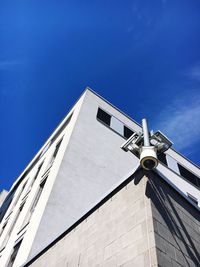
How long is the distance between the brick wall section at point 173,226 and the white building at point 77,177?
280mm

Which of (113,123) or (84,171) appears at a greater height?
(113,123)

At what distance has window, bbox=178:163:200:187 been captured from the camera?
22922 millimetres

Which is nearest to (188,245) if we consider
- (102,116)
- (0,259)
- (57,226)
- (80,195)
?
(57,226)

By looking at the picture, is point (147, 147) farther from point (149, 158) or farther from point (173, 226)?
point (173, 226)

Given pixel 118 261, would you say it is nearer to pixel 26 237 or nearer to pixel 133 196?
pixel 133 196

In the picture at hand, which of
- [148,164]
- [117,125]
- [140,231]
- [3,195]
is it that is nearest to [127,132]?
[117,125]

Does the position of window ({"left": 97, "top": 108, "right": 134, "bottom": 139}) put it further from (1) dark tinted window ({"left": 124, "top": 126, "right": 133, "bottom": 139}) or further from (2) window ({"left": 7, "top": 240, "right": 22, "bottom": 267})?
(2) window ({"left": 7, "top": 240, "right": 22, "bottom": 267})

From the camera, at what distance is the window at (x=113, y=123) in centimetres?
1986

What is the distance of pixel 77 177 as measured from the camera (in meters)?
14.0

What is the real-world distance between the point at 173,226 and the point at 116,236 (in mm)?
1178

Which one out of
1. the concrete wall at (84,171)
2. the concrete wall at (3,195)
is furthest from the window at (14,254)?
the concrete wall at (3,195)

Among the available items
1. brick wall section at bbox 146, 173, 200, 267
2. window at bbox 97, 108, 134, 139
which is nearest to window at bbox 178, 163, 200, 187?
window at bbox 97, 108, 134, 139

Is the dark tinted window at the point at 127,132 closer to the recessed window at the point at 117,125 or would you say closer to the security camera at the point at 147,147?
the recessed window at the point at 117,125

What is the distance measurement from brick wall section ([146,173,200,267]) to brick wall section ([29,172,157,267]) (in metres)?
0.17
